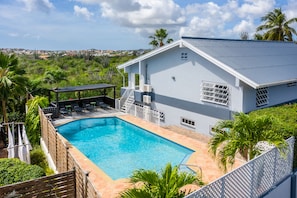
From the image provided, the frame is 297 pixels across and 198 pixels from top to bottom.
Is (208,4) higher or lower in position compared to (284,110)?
higher

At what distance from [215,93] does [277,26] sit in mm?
32788

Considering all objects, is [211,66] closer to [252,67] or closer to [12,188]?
[252,67]

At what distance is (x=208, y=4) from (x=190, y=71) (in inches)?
387

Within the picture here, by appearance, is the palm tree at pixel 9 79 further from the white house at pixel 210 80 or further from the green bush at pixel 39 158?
the white house at pixel 210 80

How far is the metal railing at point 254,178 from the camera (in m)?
6.96

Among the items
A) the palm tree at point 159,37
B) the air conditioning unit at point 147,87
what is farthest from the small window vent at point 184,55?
the palm tree at point 159,37

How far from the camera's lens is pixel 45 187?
27.0 feet

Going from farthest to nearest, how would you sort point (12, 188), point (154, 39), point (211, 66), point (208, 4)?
point (154, 39) → point (208, 4) → point (211, 66) → point (12, 188)

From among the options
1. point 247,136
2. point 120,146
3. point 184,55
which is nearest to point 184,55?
point 184,55

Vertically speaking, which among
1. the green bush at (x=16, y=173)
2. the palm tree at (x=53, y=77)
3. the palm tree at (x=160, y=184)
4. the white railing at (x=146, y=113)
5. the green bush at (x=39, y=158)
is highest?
the palm tree at (x=53, y=77)

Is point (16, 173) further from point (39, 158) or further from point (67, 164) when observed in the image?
point (39, 158)

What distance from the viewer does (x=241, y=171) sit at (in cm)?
778

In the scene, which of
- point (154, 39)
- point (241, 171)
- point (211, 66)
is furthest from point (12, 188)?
point (154, 39)

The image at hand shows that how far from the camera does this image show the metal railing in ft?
22.8
